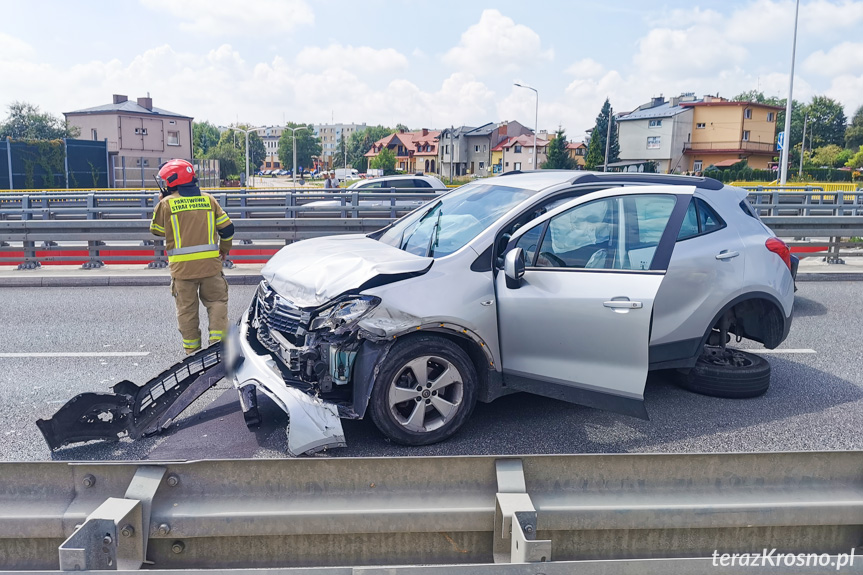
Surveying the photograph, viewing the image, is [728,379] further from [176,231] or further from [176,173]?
[176,173]

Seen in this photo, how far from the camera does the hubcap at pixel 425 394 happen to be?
15.1ft

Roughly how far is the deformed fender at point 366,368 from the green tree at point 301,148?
13335cm

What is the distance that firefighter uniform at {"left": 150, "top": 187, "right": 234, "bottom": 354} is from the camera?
252 inches

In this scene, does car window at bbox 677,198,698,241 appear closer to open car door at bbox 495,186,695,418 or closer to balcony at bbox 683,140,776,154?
open car door at bbox 495,186,695,418

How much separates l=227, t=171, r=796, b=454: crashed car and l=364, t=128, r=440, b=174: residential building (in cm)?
12419

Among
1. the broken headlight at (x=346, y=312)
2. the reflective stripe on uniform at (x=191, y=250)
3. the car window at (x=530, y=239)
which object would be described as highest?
the car window at (x=530, y=239)

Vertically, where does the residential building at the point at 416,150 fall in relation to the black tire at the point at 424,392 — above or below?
above

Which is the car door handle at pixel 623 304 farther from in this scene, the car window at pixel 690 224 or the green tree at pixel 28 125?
the green tree at pixel 28 125

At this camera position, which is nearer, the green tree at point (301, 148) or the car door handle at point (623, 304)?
the car door handle at point (623, 304)

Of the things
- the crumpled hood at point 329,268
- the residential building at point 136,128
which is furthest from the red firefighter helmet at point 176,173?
the residential building at point 136,128

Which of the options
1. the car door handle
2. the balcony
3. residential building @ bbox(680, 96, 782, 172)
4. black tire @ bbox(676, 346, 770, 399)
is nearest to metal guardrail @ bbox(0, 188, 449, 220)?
black tire @ bbox(676, 346, 770, 399)

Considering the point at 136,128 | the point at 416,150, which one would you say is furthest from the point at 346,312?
the point at 416,150

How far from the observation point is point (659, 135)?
263ft

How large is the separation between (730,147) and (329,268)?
81.6 metres
